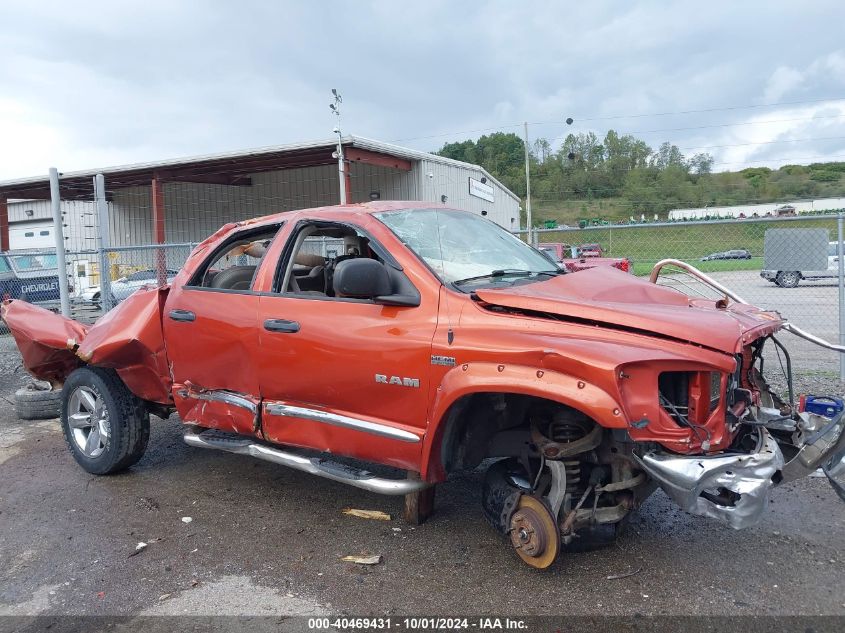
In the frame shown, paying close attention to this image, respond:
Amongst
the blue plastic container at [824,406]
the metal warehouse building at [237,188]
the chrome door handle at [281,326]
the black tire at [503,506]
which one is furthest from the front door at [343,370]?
the metal warehouse building at [237,188]

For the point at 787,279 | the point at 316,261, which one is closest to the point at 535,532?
the point at 316,261

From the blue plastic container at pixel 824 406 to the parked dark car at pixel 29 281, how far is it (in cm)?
1284

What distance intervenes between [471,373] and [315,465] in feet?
4.07

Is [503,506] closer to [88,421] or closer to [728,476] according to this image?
[728,476]

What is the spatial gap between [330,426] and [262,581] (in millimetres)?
886

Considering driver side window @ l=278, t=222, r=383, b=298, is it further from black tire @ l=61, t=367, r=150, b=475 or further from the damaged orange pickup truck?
black tire @ l=61, t=367, r=150, b=475

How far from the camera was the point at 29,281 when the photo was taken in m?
13.9

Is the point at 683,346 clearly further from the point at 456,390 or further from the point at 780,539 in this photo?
the point at 780,539

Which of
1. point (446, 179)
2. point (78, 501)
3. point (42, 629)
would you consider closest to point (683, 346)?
point (42, 629)

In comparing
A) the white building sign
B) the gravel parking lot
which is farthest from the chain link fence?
the white building sign

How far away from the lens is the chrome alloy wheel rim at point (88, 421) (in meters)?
5.12

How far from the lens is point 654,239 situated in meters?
9.92

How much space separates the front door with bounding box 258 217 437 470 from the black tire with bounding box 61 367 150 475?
1.49 meters

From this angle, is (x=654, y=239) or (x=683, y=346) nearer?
(x=683, y=346)
